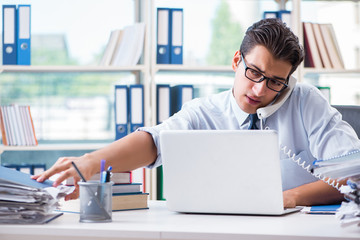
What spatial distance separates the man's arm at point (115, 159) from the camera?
1341mm

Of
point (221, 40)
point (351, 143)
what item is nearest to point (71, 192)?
point (351, 143)

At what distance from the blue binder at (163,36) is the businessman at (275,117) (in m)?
1.15

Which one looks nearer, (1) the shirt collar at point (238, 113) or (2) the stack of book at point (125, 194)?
(2) the stack of book at point (125, 194)

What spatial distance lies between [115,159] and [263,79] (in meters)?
0.52

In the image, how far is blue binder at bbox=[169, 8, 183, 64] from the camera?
2988 millimetres

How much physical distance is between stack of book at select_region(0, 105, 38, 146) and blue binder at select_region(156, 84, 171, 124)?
2.39 ft

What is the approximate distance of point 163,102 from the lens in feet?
9.87

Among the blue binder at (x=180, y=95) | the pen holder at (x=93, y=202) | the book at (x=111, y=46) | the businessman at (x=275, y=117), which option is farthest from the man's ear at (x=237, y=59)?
the book at (x=111, y=46)

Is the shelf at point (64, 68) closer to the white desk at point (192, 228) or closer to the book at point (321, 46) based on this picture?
the book at point (321, 46)

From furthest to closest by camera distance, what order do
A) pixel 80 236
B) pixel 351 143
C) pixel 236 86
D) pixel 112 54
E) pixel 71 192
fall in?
pixel 112 54
pixel 236 86
pixel 351 143
pixel 71 192
pixel 80 236

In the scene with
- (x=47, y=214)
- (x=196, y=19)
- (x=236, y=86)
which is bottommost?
(x=47, y=214)

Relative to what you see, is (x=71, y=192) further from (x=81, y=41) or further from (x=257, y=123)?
(x=81, y=41)

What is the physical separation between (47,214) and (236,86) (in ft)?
2.60

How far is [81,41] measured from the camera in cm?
369
